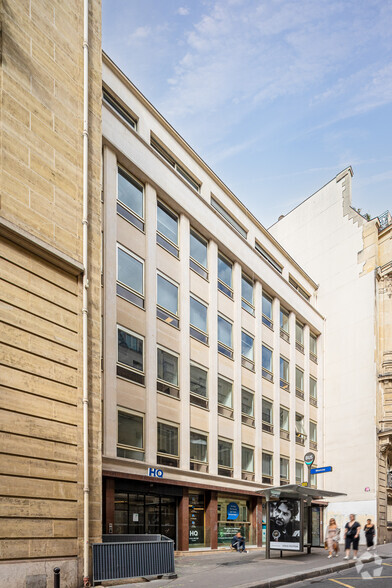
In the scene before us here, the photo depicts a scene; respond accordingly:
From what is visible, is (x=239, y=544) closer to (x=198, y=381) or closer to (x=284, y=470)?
(x=198, y=381)

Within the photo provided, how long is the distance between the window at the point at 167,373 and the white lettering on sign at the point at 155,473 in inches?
120

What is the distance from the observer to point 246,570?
56.7 ft

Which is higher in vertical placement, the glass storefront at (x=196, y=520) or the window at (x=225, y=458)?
the window at (x=225, y=458)

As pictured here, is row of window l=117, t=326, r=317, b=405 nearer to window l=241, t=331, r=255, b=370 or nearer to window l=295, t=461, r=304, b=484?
window l=241, t=331, r=255, b=370

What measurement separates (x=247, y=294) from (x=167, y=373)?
31.6 feet

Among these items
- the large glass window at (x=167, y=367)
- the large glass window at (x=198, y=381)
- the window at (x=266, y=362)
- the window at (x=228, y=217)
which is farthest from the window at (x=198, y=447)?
the window at (x=228, y=217)

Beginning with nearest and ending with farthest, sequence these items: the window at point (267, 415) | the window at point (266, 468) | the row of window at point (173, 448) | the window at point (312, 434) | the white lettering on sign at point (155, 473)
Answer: the row of window at point (173, 448) < the white lettering on sign at point (155, 473) < the window at point (266, 468) < the window at point (267, 415) < the window at point (312, 434)

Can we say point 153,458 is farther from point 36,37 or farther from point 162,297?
point 36,37

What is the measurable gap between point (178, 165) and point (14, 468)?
18.3 metres

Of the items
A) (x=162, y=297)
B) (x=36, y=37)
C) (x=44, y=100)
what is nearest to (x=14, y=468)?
(x=44, y=100)

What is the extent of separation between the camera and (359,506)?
37.1 meters

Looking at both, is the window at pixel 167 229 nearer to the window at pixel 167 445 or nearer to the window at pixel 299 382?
the window at pixel 167 445

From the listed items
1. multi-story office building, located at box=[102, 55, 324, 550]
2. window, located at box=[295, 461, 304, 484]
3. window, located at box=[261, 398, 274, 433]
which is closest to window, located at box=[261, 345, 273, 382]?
multi-story office building, located at box=[102, 55, 324, 550]

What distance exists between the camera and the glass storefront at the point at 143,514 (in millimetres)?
20673
